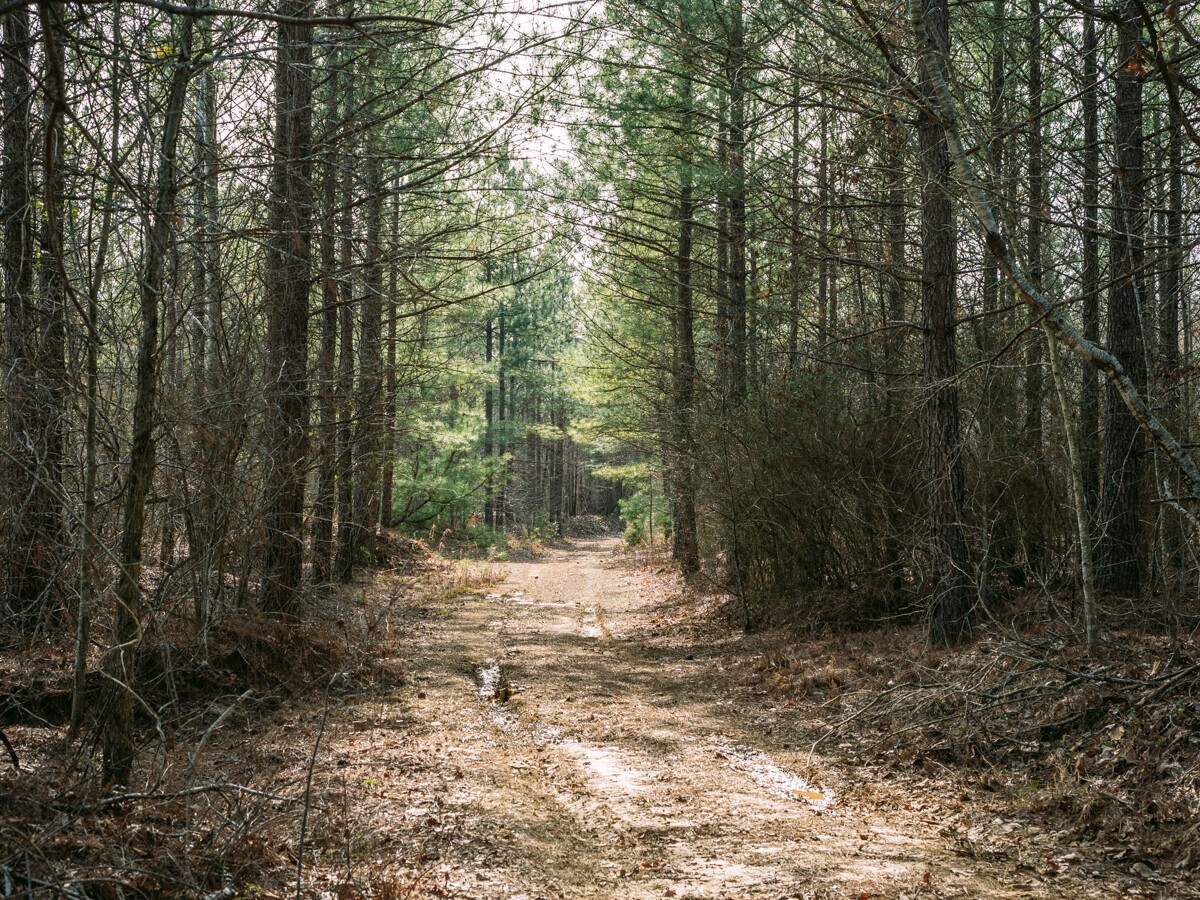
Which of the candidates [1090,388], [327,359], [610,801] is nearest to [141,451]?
[610,801]

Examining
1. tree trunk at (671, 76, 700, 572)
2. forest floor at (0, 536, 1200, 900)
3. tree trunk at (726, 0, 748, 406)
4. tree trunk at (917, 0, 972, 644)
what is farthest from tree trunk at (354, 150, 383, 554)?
tree trunk at (917, 0, 972, 644)

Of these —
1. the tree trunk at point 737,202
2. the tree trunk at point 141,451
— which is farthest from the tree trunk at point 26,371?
the tree trunk at point 737,202

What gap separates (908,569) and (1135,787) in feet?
19.1

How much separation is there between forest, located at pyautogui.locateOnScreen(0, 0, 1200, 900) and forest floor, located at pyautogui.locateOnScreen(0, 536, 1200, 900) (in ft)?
0.14

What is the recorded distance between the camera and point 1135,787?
4.87 metres

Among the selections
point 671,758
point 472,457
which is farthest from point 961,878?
point 472,457

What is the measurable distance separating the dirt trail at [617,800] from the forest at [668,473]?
0.04 metres

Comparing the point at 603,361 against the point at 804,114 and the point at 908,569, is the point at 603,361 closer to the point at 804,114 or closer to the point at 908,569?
the point at 804,114

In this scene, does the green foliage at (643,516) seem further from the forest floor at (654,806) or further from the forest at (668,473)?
the forest floor at (654,806)

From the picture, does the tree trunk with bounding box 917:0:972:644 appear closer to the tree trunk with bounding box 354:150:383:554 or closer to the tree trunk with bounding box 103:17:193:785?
the tree trunk with bounding box 354:150:383:554

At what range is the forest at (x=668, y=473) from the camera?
13.3 ft

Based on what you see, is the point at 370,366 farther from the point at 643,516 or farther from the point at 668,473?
the point at 643,516

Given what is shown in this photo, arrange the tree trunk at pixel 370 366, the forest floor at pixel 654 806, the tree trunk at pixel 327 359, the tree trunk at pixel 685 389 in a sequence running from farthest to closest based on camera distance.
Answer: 1. the tree trunk at pixel 685 389
2. the tree trunk at pixel 370 366
3. the tree trunk at pixel 327 359
4. the forest floor at pixel 654 806

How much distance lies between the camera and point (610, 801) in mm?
5324
